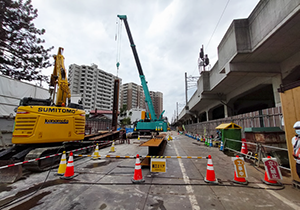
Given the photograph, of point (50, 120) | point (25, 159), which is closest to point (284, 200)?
point (50, 120)

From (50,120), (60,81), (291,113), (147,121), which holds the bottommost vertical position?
(50,120)

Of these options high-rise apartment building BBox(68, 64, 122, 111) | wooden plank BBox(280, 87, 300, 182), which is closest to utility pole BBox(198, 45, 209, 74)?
wooden plank BBox(280, 87, 300, 182)

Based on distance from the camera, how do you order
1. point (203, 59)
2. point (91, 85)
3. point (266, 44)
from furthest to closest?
point (91, 85) < point (203, 59) < point (266, 44)

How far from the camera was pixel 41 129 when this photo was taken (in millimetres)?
5473

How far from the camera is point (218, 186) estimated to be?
4059mm

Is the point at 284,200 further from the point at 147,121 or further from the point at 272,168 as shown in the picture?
the point at 147,121

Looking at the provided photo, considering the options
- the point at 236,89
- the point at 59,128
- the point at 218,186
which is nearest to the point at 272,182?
the point at 218,186

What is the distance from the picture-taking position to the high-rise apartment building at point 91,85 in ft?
266

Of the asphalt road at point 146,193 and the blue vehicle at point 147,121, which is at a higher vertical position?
the blue vehicle at point 147,121

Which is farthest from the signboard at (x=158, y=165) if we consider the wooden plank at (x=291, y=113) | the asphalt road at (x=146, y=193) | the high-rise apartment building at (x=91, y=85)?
the high-rise apartment building at (x=91, y=85)

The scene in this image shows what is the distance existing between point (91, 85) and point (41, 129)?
86.1m

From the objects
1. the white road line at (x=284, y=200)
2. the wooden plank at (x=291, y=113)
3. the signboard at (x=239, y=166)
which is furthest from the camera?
the signboard at (x=239, y=166)

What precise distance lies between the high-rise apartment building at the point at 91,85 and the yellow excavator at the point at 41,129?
75.3m

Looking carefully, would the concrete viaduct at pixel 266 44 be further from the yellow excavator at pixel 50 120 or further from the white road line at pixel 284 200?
the yellow excavator at pixel 50 120
